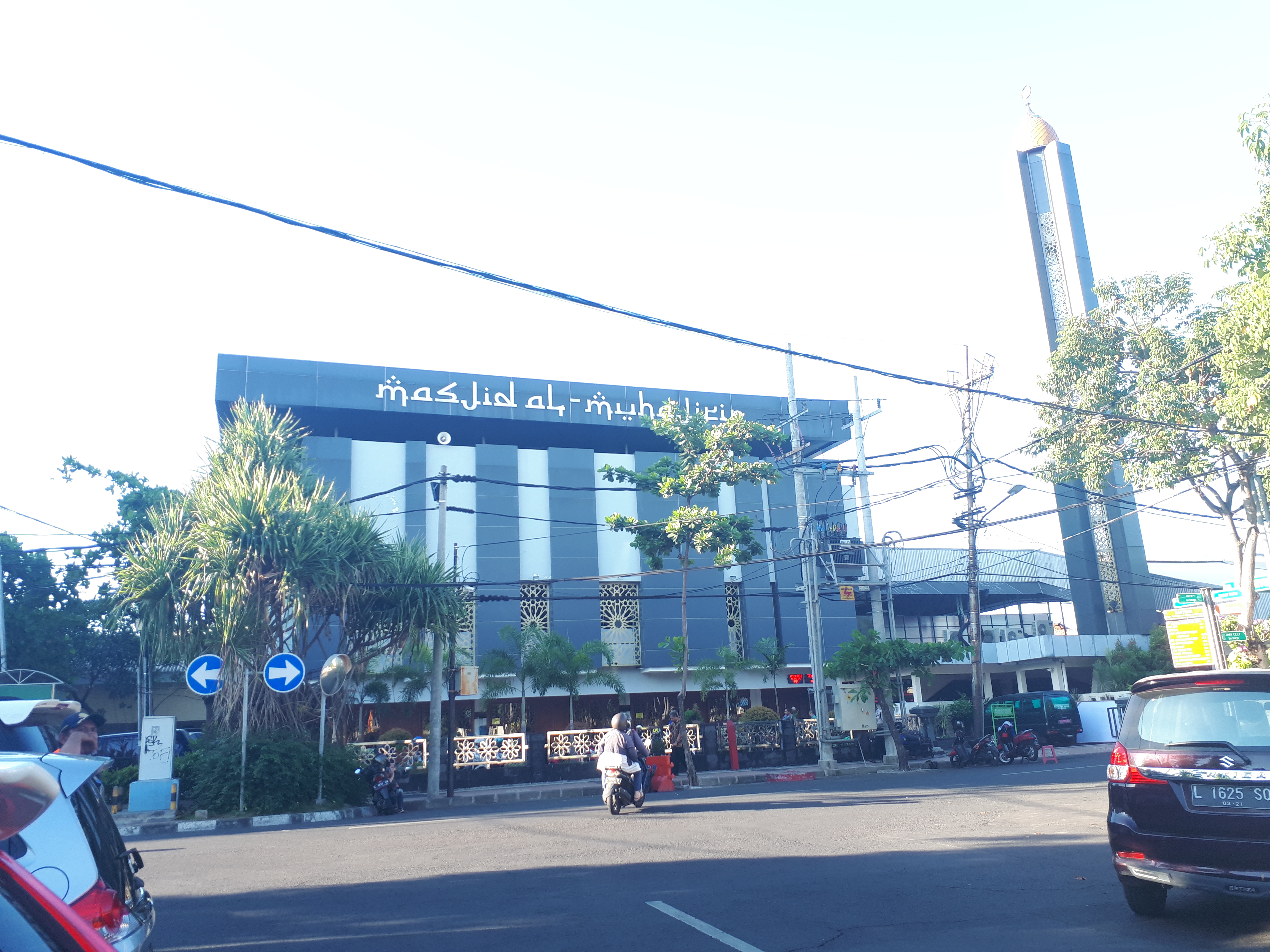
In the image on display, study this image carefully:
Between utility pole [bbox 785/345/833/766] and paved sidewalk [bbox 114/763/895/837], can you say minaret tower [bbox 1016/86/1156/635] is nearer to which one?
utility pole [bbox 785/345/833/766]

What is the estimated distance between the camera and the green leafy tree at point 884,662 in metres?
24.7

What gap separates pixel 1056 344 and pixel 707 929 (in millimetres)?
39446

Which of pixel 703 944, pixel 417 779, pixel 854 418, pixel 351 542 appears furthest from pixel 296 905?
pixel 854 418

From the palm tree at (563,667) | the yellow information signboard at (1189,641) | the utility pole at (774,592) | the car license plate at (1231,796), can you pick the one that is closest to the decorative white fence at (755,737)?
the palm tree at (563,667)

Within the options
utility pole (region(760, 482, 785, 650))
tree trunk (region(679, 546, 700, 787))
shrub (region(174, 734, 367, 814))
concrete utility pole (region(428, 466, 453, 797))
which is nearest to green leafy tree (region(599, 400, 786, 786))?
tree trunk (region(679, 546, 700, 787))

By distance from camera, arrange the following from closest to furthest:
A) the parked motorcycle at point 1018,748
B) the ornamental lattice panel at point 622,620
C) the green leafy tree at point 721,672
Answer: the parked motorcycle at point 1018,748 → the green leafy tree at point 721,672 → the ornamental lattice panel at point 622,620

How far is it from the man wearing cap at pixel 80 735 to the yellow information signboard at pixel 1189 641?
25667mm

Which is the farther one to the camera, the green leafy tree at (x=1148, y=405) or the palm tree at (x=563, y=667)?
the palm tree at (x=563, y=667)

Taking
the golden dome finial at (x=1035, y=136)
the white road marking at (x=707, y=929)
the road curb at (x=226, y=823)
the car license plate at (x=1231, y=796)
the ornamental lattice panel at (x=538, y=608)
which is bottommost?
the road curb at (x=226, y=823)

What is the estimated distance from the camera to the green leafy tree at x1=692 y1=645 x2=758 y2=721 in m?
36.6

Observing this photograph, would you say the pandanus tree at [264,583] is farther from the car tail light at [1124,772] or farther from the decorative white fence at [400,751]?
the car tail light at [1124,772]

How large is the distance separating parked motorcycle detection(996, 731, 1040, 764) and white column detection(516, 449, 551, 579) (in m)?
19.4

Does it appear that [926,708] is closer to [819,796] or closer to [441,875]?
[819,796]

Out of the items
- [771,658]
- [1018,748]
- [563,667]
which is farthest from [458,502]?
[1018,748]
